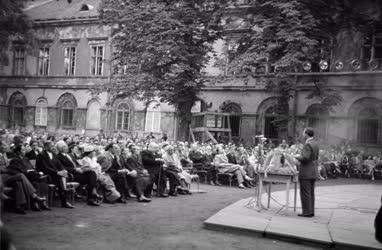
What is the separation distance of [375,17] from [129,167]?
26.5 ft

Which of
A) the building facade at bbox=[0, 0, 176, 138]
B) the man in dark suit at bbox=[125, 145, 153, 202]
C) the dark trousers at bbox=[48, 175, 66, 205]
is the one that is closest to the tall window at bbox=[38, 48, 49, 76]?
the building facade at bbox=[0, 0, 176, 138]

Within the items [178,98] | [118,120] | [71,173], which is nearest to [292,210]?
[71,173]

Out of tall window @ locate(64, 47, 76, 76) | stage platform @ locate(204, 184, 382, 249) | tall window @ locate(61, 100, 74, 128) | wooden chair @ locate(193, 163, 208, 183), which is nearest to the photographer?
stage platform @ locate(204, 184, 382, 249)

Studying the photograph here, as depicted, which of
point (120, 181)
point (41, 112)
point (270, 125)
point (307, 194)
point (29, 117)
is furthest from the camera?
point (29, 117)

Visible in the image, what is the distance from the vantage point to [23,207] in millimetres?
8758

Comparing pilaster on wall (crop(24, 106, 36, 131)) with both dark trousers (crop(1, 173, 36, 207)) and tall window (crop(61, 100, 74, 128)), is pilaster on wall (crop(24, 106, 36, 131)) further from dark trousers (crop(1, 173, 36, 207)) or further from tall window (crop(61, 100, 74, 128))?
dark trousers (crop(1, 173, 36, 207))

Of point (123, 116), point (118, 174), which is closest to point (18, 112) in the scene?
point (123, 116)

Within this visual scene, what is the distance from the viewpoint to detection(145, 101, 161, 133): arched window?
30.5 metres

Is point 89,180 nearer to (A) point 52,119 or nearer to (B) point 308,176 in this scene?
(B) point 308,176

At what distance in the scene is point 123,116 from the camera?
3194cm

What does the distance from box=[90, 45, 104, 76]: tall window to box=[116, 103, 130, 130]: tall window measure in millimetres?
3192

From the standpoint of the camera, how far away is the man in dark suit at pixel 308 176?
910cm

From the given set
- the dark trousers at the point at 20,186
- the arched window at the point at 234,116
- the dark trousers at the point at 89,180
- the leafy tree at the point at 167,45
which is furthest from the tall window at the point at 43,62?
the dark trousers at the point at 20,186

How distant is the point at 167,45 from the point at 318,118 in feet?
34.0
